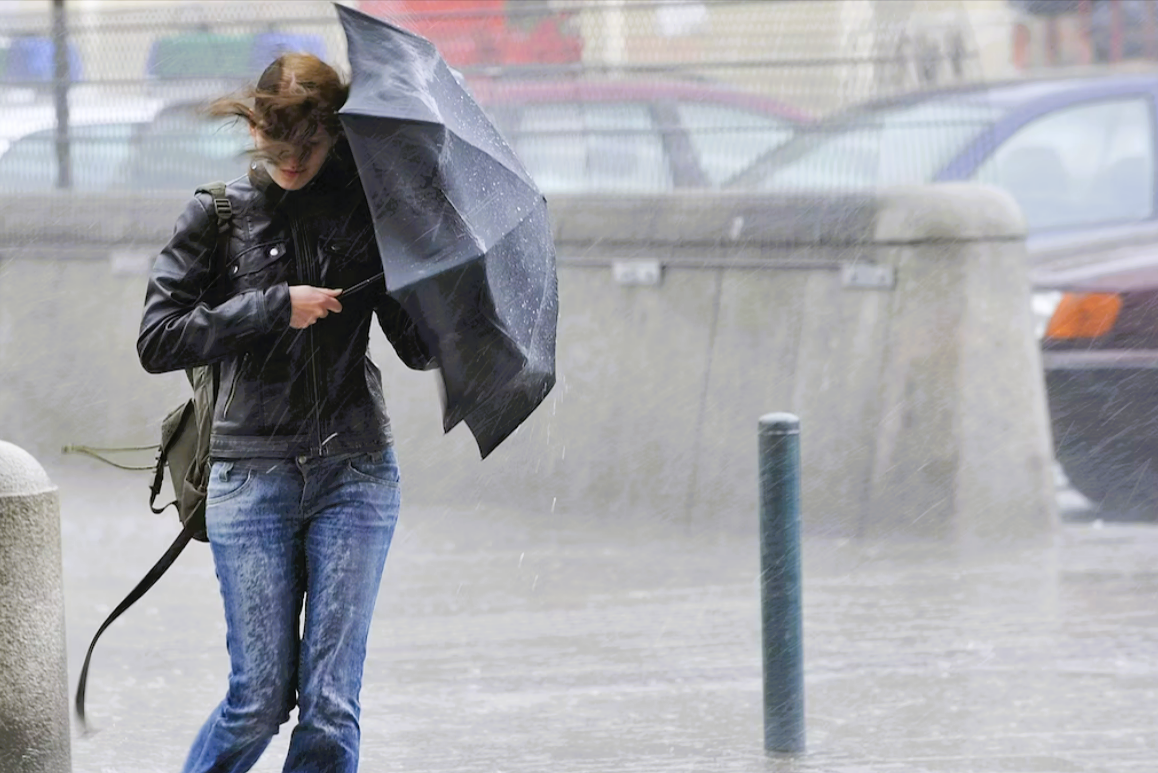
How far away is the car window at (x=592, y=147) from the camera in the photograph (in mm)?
→ 10511

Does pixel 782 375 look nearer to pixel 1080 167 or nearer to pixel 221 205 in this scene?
pixel 1080 167

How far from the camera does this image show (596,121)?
10.7 metres

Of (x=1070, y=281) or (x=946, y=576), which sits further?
(x=1070, y=281)

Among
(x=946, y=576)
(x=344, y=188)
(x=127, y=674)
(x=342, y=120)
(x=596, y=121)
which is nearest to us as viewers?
(x=342, y=120)

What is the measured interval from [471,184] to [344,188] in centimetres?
31

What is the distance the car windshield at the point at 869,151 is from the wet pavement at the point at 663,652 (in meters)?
1.87

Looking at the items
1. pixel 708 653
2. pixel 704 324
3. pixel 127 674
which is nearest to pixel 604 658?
pixel 708 653

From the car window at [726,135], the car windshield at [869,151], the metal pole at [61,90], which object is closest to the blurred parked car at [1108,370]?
the car windshield at [869,151]

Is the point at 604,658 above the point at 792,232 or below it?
below

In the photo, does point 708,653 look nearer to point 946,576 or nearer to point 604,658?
point 604,658

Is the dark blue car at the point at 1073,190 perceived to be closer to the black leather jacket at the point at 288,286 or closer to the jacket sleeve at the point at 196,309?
the black leather jacket at the point at 288,286

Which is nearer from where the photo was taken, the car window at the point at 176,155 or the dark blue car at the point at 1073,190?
the dark blue car at the point at 1073,190

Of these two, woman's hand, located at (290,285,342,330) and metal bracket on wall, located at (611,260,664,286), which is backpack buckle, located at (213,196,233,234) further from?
metal bracket on wall, located at (611,260,664,286)

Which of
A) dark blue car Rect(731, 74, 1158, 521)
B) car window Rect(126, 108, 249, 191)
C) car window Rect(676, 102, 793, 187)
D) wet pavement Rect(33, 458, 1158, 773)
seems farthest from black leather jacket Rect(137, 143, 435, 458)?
car window Rect(126, 108, 249, 191)
